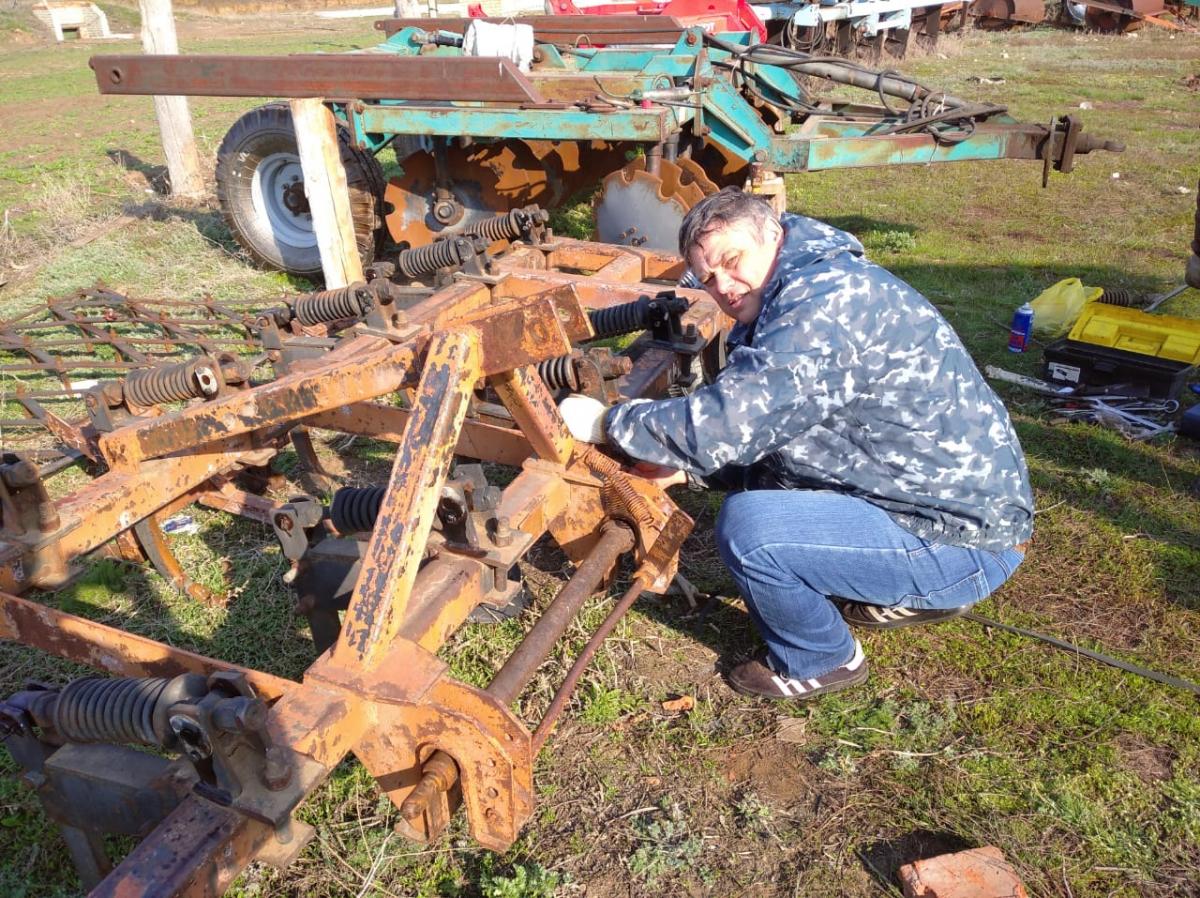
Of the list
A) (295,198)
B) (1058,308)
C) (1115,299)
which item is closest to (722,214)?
(1058,308)

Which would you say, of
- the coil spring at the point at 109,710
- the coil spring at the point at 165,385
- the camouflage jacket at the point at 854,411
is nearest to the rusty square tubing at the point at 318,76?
the coil spring at the point at 165,385

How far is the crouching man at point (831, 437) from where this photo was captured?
256 centimetres

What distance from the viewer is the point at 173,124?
882 cm

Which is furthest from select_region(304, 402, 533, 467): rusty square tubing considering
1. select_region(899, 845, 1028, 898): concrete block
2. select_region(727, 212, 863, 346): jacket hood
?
select_region(899, 845, 1028, 898): concrete block

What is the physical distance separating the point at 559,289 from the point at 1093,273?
6051 millimetres

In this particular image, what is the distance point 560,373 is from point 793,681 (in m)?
1.28

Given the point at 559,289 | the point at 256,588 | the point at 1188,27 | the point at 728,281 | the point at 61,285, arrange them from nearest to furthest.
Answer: the point at 559,289
the point at 728,281
the point at 256,588
the point at 61,285
the point at 1188,27

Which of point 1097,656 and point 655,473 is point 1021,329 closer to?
point 1097,656

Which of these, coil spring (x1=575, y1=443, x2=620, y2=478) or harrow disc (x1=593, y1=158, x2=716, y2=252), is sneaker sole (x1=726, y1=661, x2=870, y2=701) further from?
harrow disc (x1=593, y1=158, x2=716, y2=252)

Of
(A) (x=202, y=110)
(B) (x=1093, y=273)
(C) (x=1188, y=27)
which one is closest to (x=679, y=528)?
(B) (x=1093, y=273)

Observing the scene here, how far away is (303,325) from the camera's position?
3.90 metres

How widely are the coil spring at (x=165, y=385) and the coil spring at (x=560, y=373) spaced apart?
1.09m

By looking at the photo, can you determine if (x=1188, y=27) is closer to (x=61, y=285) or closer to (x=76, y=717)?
(x=61, y=285)

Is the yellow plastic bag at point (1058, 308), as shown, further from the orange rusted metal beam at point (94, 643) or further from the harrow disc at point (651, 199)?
the orange rusted metal beam at point (94, 643)
